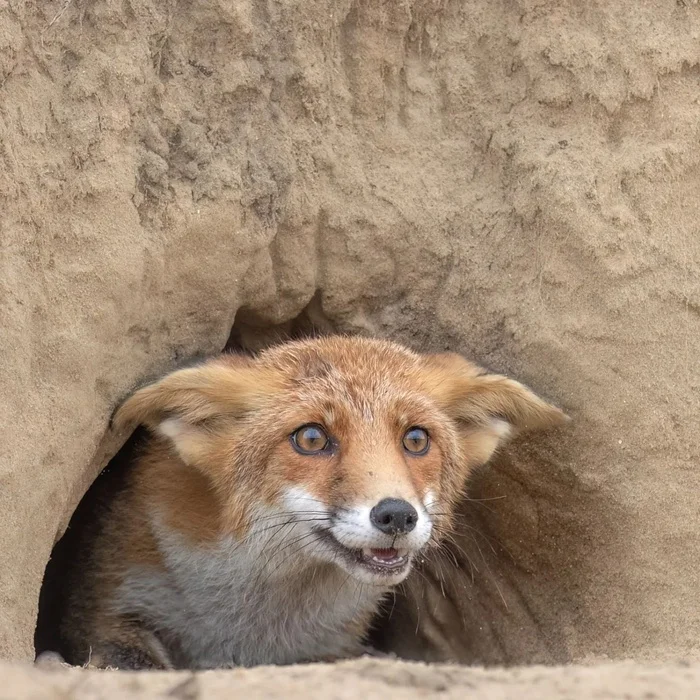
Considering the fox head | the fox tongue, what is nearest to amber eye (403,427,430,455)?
the fox head

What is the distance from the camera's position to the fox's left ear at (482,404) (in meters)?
5.12

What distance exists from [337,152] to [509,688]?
3.56 metres

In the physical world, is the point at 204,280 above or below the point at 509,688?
above

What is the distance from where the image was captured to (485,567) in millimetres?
6117

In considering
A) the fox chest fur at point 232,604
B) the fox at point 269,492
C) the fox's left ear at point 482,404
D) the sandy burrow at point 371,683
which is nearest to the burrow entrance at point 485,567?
the fox's left ear at point 482,404

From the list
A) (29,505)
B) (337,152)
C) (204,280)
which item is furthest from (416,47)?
(29,505)

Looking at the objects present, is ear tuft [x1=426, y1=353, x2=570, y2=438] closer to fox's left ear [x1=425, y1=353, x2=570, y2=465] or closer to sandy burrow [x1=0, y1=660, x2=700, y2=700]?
fox's left ear [x1=425, y1=353, x2=570, y2=465]

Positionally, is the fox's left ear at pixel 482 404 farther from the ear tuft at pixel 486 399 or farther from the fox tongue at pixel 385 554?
the fox tongue at pixel 385 554

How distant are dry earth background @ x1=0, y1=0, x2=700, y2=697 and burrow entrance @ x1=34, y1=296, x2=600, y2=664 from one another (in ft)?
0.08

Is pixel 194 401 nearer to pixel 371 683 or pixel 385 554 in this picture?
pixel 385 554

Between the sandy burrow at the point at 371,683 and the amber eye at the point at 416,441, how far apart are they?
6.21 feet

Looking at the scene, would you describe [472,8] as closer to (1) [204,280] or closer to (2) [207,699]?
(1) [204,280]

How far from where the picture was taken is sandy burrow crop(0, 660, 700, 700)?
259 cm

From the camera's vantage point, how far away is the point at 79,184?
4.48 metres
